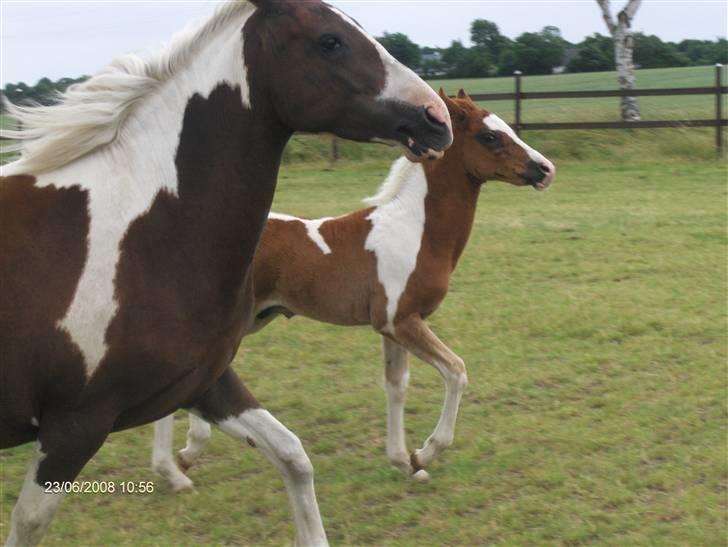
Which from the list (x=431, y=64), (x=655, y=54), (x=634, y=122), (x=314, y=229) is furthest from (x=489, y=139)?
(x=655, y=54)

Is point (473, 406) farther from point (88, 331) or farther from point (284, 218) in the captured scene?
point (88, 331)

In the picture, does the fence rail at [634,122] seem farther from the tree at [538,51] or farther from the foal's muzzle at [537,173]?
the foal's muzzle at [537,173]

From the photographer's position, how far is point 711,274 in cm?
853

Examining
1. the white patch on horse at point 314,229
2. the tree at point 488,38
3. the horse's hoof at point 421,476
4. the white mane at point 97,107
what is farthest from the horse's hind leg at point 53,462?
the tree at point 488,38

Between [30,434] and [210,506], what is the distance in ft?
5.15

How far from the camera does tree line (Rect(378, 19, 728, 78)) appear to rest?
94.6 ft

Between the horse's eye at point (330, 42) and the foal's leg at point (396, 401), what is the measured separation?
7.81ft

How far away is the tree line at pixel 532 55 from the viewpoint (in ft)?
94.6

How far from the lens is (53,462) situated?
2.88m

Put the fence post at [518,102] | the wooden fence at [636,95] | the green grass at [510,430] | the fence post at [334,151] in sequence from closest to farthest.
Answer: the green grass at [510,430], the wooden fence at [636,95], the fence post at [518,102], the fence post at [334,151]

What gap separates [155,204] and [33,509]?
909 mm

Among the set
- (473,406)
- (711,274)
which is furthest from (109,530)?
(711,274)

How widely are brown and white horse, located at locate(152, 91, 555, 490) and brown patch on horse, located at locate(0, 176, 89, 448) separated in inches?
90.5

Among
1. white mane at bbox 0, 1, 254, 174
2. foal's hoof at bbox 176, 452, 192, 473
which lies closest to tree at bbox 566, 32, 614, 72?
foal's hoof at bbox 176, 452, 192, 473
